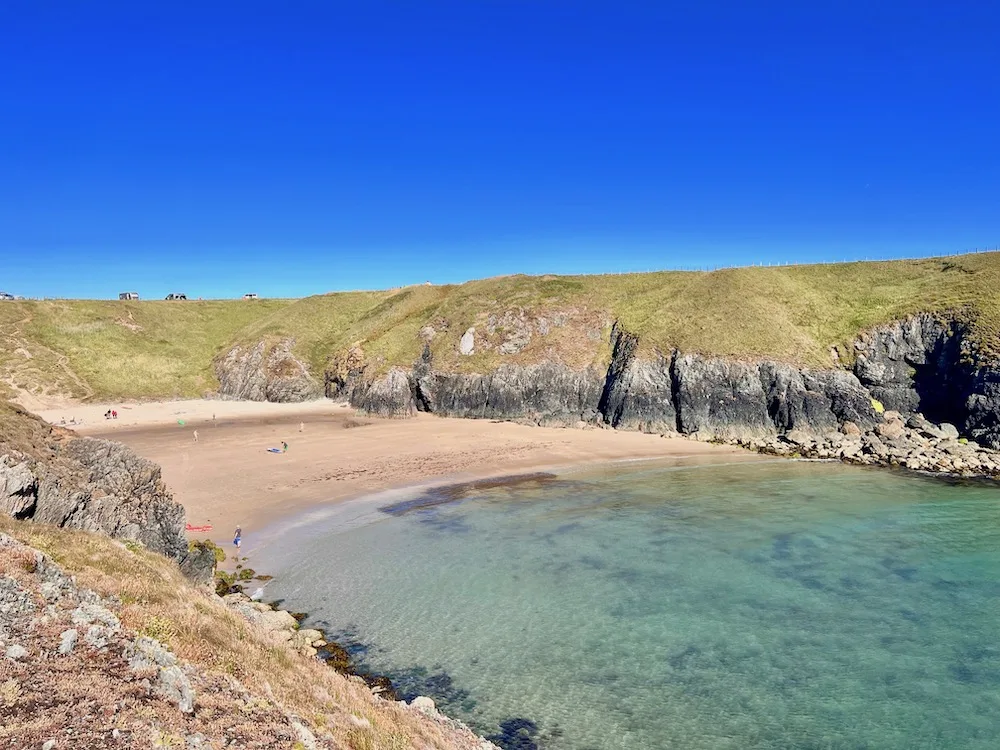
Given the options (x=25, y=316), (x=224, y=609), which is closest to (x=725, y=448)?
(x=224, y=609)

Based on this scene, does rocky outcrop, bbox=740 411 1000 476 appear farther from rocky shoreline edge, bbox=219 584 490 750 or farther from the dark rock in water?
rocky shoreline edge, bbox=219 584 490 750

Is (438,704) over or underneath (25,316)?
underneath

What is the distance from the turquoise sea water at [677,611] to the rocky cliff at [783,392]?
61.2ft

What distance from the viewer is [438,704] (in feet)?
61.2

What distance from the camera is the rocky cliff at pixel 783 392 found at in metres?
58.6

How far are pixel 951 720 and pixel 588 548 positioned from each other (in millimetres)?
17291

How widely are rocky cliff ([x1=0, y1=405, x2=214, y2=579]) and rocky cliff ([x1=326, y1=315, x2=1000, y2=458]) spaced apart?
1976 inches

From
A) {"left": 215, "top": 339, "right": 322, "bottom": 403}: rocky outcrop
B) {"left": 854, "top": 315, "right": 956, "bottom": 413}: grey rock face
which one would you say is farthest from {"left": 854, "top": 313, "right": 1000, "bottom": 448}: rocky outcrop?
{"left": 215, "top": 339, "right": 322, "bottom": 403}: rocky outcrop

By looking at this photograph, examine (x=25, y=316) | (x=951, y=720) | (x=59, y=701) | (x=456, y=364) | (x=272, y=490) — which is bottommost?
(x=951, y=720)

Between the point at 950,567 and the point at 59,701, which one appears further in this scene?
the point at 950,567

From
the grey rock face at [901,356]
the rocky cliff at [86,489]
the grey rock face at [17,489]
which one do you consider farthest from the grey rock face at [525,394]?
the grey rock face at [17,489]

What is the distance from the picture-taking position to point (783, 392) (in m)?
62.1

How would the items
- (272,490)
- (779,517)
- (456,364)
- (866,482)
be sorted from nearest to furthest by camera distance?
(779,517) → (272,490) → (866,482) → (456,364)

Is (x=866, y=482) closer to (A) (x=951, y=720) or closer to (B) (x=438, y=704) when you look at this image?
(A) (x=951, y=720)
